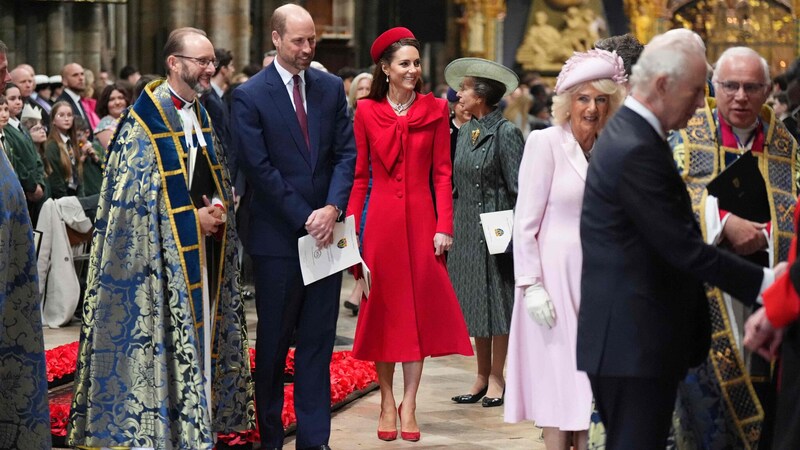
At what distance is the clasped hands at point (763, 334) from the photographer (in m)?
4.23

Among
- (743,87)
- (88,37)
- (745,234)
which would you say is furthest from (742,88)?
(88,37)

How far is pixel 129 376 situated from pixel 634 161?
283 centimetres

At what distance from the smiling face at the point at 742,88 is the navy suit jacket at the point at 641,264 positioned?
103 centimetres

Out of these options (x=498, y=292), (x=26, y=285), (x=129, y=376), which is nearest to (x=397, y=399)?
(x=498, y=292)

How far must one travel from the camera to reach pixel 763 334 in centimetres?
425

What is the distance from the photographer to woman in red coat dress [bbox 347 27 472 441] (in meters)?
7.15

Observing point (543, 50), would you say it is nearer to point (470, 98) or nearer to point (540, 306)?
point (470, 98)

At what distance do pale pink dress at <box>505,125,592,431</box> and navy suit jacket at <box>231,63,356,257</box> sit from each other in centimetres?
119

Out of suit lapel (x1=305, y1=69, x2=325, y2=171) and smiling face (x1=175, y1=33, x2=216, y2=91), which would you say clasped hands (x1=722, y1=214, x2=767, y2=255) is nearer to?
suit lapel (x1=305, y1=69, x2=325, y2=171)

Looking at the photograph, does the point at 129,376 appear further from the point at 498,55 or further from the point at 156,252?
the point at 498,55

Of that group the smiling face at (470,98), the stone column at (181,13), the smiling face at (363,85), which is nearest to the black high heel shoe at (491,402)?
the smiling face at (470,98)

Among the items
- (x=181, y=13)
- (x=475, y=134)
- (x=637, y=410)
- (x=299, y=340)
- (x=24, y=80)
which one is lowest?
(x=299, y=340)

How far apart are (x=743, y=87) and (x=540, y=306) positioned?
1082 mm

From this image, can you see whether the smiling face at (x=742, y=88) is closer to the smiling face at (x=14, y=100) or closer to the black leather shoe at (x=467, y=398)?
the black leather shoe at (x=467, y=398)
